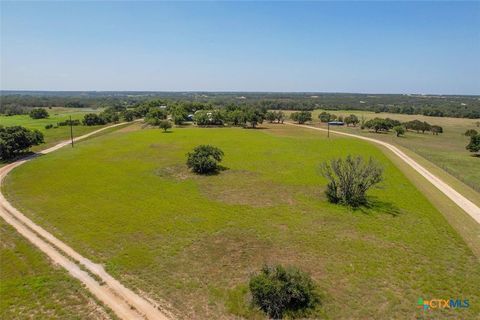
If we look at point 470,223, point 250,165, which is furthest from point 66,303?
point 250,165

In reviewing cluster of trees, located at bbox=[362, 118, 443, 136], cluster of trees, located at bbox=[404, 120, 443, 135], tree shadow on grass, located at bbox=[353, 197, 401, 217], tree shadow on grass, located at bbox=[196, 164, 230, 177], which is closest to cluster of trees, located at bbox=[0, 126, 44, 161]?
tree shadow on grass, located at bbox=[196, 164, 230, 177]

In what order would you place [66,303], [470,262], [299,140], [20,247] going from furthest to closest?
[299,140]
[20,247]
[470,262]
[66,303]

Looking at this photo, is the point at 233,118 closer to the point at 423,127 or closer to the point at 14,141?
the point at 423,127

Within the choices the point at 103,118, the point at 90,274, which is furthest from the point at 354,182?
the point at 103,118

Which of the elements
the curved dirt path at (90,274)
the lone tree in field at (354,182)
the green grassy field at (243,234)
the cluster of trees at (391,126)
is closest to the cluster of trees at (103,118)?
the green grassy field at (243,234)

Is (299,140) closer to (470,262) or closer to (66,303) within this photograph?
(470,262)

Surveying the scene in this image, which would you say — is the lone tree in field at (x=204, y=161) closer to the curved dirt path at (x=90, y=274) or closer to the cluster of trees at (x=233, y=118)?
the curved dirt path at (x=90, y=274)
